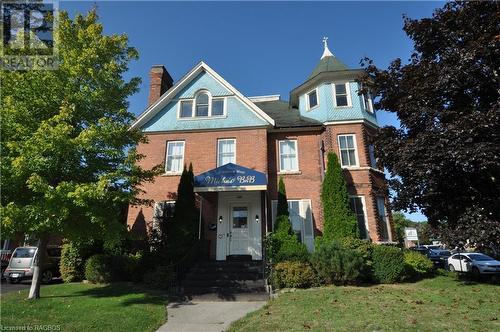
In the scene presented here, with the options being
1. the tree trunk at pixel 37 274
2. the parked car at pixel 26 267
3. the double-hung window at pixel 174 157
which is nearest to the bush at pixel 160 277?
the tree trunk at pixel 37 274

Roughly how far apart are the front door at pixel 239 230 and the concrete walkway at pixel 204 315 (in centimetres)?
485

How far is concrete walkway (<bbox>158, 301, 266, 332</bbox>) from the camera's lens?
320 inches

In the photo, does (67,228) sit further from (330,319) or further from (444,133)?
(444,133)

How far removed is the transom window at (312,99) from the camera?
1920 cm

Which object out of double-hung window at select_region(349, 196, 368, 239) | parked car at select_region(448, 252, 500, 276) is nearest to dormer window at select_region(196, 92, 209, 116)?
double-hung window at select_region(349, 196, 368, 239)

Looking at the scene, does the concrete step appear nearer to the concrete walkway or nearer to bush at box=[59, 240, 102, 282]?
the concrete walkway

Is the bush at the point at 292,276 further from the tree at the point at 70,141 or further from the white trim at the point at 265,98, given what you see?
the white trim at the point at 265,98

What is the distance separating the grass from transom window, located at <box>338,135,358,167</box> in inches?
449

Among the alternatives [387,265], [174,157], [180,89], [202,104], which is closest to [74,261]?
[174,157]

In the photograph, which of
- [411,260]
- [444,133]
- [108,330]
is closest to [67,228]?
[108,330]

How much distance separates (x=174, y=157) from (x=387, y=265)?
11.9 meters

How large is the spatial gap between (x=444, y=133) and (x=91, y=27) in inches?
483

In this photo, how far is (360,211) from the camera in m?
16.2

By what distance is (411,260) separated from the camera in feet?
46.1
